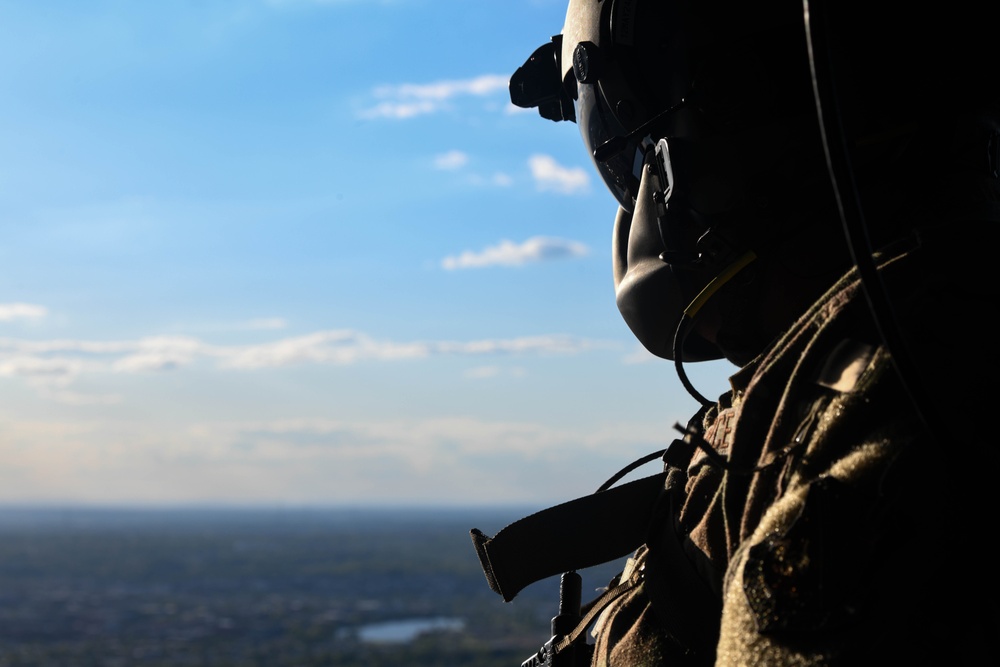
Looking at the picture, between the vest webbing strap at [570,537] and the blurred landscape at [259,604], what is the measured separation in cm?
5372

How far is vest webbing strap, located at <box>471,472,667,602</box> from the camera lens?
2412mm

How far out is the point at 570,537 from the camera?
2.50 m

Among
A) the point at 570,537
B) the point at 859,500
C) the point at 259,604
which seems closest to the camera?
the point at 859,500

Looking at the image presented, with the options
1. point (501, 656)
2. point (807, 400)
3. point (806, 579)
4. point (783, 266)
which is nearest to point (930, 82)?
point (783, 266)

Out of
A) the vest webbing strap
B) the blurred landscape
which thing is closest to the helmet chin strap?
the vest webbing strap

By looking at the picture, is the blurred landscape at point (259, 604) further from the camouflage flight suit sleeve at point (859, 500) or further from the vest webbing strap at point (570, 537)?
the camouflage flight suit sleeve at point (859, 500)

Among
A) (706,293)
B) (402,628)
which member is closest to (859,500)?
(706,293)

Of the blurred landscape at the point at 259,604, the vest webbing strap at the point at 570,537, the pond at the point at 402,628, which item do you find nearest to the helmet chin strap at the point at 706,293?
the vest webbing strap at the point at 570,537

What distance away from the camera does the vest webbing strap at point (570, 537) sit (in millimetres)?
2412

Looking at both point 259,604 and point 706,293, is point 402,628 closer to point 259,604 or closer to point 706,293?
point 259,604

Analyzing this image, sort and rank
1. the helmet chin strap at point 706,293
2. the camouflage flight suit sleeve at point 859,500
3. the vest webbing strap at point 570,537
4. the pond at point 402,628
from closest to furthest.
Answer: the camouflage flight suit sleeve at point 859,500 → the helmet chin strap at point 706,293 → the vest webbing strap at point 570,537 → the pond at point 402,628

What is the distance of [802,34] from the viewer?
2.21 meters

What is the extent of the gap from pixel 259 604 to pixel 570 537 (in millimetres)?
108704

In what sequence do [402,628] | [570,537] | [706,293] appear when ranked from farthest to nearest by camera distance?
[402,628]
[570,537]
[706,293]
